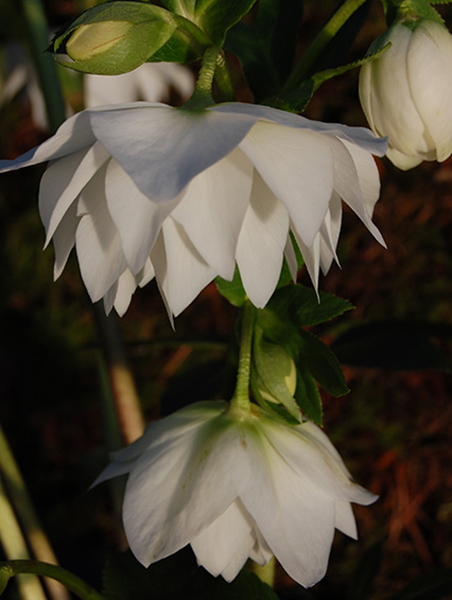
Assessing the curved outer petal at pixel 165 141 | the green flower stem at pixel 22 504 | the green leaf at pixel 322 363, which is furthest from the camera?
the green flower stem at pixel 22 504

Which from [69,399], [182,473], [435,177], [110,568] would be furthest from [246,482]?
[435,177]

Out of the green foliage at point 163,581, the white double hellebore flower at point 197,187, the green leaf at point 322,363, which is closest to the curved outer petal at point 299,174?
the white double hellebore flower at point 197,187

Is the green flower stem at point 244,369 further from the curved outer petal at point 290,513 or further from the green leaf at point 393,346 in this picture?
the green leaf at point 393,346

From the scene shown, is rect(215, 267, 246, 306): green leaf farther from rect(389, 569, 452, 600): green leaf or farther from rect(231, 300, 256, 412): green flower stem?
rect(389, 569, 452, 600): green leaf

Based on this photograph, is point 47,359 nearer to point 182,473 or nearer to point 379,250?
point 379,250

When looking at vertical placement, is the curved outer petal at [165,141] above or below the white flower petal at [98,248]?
above

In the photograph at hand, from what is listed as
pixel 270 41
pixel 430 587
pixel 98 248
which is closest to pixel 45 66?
pixel 270 41

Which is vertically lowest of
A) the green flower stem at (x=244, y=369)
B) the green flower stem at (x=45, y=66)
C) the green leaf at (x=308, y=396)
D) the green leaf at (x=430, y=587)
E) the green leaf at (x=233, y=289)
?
the green leaf at (x=430, y=587)
